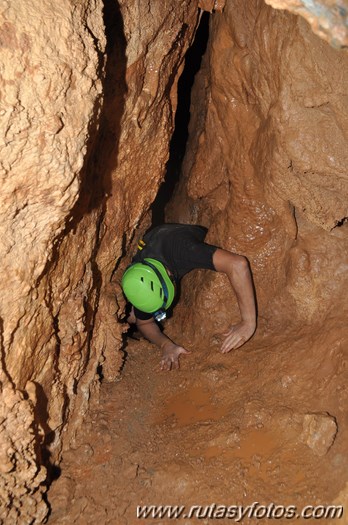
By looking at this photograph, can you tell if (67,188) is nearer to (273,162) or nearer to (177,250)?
(273,162)

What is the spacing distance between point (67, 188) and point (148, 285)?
1.47 m

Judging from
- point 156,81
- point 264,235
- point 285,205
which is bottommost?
point 264,235

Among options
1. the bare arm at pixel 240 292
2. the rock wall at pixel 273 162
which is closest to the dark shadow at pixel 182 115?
the rock wall at pixel 273 162

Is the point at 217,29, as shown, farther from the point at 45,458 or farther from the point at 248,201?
the point at 45,458

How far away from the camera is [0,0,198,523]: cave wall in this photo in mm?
1548

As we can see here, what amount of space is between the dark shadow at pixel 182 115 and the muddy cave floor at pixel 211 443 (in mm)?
2749

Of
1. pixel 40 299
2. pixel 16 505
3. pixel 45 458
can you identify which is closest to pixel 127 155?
pixel 40 299

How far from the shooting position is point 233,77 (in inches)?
121

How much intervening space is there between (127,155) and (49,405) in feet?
5.14

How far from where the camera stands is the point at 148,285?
10.1 feet

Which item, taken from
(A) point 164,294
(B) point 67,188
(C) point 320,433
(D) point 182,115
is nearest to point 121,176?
(A) point 164,294

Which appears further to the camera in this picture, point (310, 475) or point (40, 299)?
point (310, 475)

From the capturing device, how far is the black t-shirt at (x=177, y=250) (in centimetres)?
320

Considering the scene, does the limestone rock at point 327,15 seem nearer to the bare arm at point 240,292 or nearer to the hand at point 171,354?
the bare arm at point 240,292
